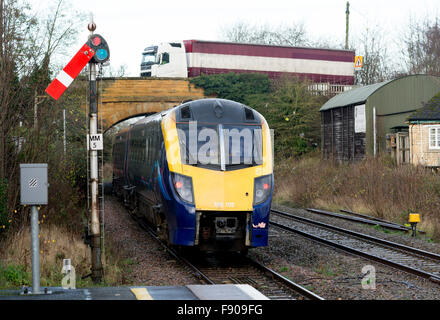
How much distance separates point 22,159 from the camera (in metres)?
12.4

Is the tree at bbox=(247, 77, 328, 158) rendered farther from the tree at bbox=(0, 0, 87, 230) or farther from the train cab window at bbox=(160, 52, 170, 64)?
the tree at bbox=(0, 0, 87, 230)

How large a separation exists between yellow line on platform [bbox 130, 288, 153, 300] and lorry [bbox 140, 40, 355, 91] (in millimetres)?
35416

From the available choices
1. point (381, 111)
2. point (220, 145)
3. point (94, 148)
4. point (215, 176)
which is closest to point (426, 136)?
point (381, 111)

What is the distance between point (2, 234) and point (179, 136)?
13.0ft

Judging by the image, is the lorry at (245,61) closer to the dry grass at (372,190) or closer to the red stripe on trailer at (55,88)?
the dry grass at (372,190)

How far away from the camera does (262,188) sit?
10961mm

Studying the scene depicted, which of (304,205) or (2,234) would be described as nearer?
(2,234)

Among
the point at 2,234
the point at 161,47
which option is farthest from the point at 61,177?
the point at 161,47

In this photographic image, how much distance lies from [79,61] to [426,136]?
862 inches

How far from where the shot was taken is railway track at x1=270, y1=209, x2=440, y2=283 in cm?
1081

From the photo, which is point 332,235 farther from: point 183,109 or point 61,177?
point 61,177

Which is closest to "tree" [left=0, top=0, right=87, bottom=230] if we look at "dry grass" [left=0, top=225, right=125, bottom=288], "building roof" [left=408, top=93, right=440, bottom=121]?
"dry grass" [left=0, top=225, right=125, bottom=288]

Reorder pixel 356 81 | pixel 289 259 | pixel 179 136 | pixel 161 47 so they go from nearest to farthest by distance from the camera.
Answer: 1. pixel 179 136
2. pixel 289 259
3. pixel 161 47
4. pixel 356 81
